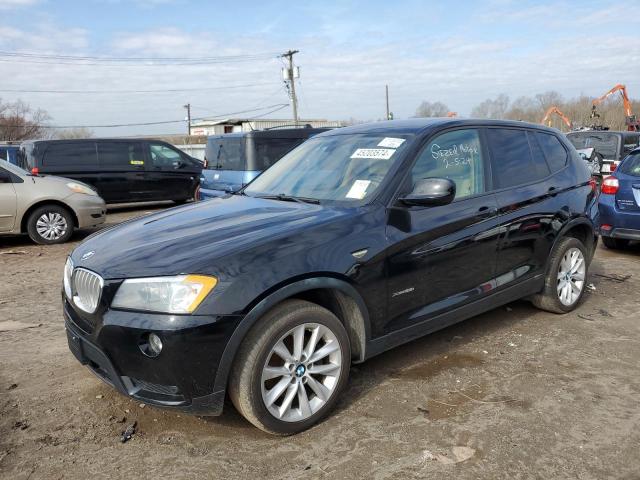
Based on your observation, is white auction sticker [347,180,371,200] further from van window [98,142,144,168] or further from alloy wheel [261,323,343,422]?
van window [98,142,144,168]

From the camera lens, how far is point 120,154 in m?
12.5

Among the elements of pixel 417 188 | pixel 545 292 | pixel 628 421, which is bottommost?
pixel 628 421

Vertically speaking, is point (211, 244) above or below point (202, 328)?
above

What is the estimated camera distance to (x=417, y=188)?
3361 millimetres

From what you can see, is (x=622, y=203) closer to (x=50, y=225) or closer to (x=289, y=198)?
(x=289, y=198)

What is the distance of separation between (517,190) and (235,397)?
2.72m

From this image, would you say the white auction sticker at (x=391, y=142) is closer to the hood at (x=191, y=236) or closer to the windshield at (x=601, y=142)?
the hood at (x=191, y=236)

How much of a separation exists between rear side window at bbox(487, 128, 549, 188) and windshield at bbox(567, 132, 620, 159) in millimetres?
9161

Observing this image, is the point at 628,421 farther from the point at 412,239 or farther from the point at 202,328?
the point at 202,328

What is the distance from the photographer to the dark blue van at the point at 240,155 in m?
9.09

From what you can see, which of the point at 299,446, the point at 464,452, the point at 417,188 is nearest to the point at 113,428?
the point at 299,446

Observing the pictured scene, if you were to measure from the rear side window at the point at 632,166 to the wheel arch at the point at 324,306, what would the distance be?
17.9 feet

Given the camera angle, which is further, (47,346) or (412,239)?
(47,346)

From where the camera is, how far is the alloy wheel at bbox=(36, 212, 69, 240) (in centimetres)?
878
